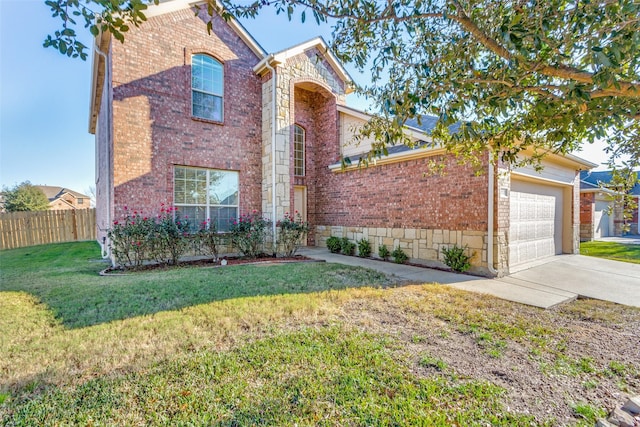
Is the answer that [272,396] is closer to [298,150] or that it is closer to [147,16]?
[147,16]

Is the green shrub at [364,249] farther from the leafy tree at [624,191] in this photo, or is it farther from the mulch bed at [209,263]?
the leafy tree at [624,191]

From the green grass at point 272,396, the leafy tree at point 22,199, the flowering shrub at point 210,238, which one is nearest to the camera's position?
the green grass at point 272,396

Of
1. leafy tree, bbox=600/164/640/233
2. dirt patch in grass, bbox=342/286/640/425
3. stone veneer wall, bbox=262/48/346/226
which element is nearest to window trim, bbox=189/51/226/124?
stone veneer wall, bbox=262/48/346/226

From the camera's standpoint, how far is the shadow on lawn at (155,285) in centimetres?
435

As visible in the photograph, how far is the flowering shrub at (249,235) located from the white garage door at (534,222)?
282 inches

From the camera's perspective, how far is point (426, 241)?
27.1ft

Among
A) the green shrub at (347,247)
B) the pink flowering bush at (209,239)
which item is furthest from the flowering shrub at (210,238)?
the green shrub at (347,247)

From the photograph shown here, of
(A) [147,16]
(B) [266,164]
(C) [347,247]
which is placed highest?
(A) [147,16]

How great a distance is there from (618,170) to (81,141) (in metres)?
23.6

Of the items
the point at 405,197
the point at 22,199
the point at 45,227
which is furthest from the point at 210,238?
the point at 22,199

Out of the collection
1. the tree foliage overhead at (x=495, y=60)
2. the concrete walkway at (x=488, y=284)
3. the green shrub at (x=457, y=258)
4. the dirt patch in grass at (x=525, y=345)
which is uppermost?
the tree foliage overhead at (x=495, y=60)

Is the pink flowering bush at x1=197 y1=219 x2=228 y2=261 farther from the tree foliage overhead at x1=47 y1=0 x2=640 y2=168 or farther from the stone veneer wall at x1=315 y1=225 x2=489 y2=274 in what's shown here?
the tree foliage overhead at x1=47 y1=0 x2=640 y2=168

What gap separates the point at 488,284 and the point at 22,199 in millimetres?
→ 30608

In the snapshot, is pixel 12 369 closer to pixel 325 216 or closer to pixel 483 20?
pixel 483 20
